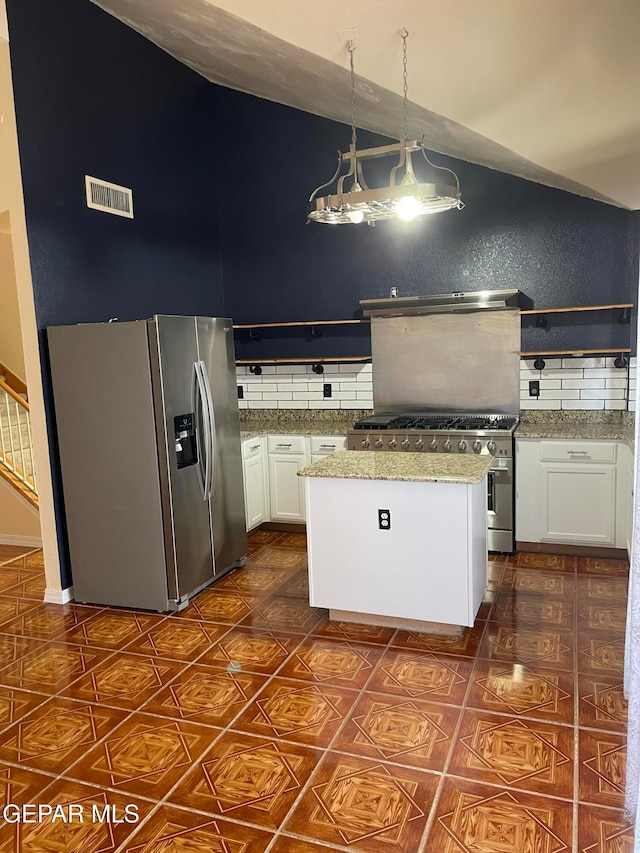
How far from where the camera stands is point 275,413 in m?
5.99

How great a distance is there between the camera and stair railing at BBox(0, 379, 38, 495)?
5.40m

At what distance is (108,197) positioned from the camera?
4.52 m

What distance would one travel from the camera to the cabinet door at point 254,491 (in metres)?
5.18

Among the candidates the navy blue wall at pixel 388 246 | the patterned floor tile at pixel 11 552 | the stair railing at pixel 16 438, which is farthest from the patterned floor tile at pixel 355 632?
the stair railing at pixel 16 438

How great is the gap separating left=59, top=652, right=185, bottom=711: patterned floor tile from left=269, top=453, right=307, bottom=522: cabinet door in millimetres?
2130

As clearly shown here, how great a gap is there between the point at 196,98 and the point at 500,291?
3033 millimetres

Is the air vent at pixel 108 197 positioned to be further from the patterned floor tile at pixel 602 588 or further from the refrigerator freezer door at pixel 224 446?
the patterned floor tile at pixel 602 588

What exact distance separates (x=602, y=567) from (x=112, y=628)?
3139 millimetres

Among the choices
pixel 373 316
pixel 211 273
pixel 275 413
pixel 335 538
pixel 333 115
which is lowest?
pixel 335 538

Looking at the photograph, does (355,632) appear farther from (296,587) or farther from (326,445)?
(326,445)

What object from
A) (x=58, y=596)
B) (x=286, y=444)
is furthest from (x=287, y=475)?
(x=58, y=596)

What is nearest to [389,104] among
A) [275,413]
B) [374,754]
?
[275,413]

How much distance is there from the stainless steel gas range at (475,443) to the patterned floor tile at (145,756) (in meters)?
2.58

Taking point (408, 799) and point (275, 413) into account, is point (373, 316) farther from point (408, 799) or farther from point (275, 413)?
point (408, 799)
